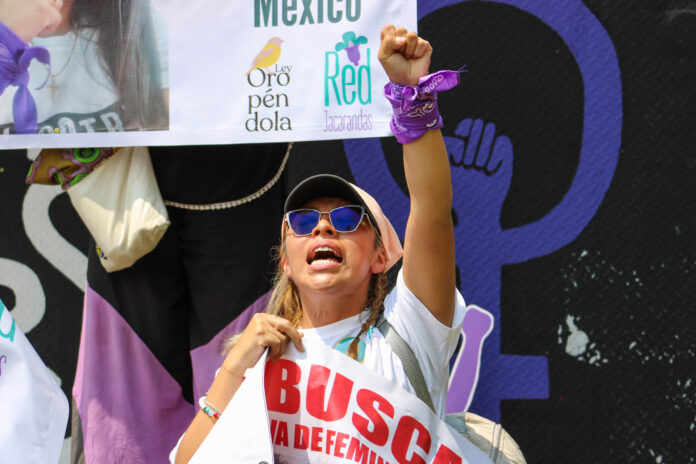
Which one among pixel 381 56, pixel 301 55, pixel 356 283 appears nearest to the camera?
pixel 381 56

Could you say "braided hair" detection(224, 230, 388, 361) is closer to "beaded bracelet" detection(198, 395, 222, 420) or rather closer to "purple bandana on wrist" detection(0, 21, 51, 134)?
"beaded bracelet" detection(198, 395, 222, 420)

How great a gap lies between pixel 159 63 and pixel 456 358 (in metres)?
1.14

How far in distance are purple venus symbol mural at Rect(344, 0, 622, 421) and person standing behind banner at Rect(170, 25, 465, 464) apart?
0.76 metres

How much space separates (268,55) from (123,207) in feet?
1.70

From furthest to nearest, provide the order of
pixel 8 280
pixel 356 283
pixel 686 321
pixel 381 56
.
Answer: pixel 8 280 → pixel 686 321 → pixel 356 283 → pixel 381 56

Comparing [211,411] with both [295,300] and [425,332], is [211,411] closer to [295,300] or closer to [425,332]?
[295,300]

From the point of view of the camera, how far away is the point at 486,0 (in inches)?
95.4

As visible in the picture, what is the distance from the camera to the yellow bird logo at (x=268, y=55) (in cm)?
212

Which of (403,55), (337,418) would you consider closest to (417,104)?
(403,55)

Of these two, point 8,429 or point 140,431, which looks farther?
point 140,431

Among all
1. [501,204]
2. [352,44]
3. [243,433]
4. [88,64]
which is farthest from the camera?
[501,204]

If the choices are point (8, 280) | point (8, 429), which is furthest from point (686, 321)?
point (8, 280)

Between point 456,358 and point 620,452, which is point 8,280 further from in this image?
point 620,452

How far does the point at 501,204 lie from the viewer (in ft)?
7.92
